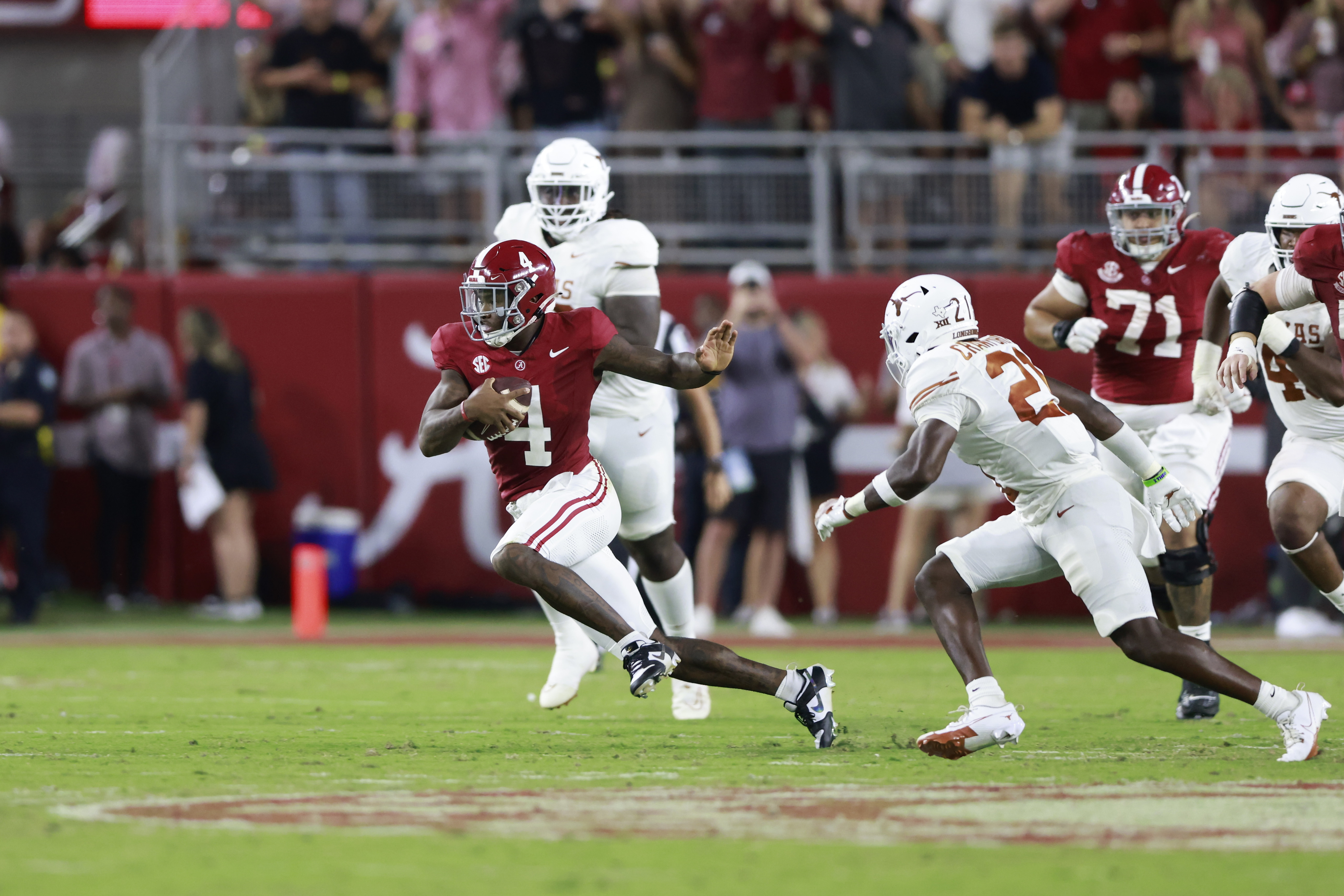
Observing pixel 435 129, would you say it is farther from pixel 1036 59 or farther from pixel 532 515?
pixel 532 515

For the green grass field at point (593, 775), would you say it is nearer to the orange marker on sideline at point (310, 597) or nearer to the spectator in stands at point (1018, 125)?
the orange marker on sideline at point (310, 597)

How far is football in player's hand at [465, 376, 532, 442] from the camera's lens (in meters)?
6.04

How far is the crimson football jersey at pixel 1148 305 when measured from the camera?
761 centimetres

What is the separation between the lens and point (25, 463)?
1198cm

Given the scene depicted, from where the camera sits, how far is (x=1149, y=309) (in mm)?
7602

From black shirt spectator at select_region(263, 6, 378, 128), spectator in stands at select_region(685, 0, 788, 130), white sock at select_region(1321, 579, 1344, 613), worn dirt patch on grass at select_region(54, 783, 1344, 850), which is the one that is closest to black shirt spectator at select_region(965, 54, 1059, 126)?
spectator in stands at select_region(685, 0, 788, 130)

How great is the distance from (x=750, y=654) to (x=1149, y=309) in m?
3.43

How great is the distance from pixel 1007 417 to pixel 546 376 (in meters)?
1.59

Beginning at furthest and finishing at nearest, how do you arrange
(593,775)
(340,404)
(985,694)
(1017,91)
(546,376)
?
1. (340,404)
2. (1017,91)
3. (546,376)
4. (985,694)
5. (593,775)

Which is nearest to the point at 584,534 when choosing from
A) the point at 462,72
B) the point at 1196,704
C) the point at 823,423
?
the point at 1196,704

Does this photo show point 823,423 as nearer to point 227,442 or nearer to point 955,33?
point 955,33

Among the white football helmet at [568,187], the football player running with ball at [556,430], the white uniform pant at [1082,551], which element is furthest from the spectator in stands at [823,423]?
the white uniform pant at [1082,551]

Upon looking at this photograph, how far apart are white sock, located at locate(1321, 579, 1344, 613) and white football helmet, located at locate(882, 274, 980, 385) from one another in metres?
1.89

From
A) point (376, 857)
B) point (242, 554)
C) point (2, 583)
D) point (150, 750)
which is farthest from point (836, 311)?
point (376, 857)
